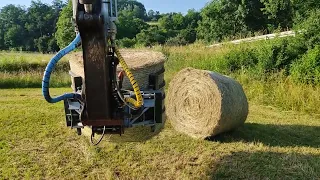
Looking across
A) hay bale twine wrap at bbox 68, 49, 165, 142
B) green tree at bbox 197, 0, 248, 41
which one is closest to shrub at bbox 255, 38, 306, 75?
hay bale twine wrap at bbox 68, 49, 165, 142

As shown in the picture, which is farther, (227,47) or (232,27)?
(232,27)

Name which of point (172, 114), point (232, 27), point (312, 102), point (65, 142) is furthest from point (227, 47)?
point (232, 27)

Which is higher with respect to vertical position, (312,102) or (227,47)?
Answer: (227,47)

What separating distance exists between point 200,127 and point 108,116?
3.64 metres

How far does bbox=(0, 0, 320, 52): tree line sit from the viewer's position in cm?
2714

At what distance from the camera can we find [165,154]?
5.83 metres

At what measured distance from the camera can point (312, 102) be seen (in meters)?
8.66

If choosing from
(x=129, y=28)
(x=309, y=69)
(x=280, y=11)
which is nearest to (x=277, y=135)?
(x=309, y=69)

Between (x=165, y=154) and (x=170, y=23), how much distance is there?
174 ft

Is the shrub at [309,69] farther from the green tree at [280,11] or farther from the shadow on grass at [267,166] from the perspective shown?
the green tree at [280,11]

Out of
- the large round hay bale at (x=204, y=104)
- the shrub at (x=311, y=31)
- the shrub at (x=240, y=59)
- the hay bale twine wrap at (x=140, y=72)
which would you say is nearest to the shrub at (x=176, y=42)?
the shrub at (x=240, y=59)

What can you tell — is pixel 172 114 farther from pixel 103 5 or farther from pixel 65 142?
pixel 103 5

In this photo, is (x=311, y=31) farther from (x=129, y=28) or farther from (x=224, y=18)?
(x=129, y=28)

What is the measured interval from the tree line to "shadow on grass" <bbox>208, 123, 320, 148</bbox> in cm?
461
